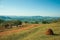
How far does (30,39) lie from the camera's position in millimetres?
17438

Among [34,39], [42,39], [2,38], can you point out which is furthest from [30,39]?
[2,38]

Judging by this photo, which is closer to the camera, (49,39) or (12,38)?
(49,39)

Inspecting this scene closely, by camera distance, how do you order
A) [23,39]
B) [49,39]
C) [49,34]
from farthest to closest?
1. [49,34]
2. [23,39]
3. [49,39]

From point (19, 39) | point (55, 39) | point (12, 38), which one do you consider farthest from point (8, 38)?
point (55, 39)

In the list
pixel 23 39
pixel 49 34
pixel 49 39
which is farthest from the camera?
pixel 49 34

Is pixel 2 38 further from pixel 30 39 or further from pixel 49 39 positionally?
pixel 49 39

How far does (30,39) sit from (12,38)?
3.16 m

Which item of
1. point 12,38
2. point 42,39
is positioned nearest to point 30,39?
point 42,39

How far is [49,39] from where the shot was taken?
16.7 metres

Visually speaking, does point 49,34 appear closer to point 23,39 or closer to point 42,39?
point 42,39

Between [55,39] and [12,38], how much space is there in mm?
6554

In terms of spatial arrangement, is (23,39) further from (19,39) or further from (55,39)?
(55,39)

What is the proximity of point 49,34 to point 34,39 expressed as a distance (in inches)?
131

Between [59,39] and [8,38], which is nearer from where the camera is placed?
[59,39]
